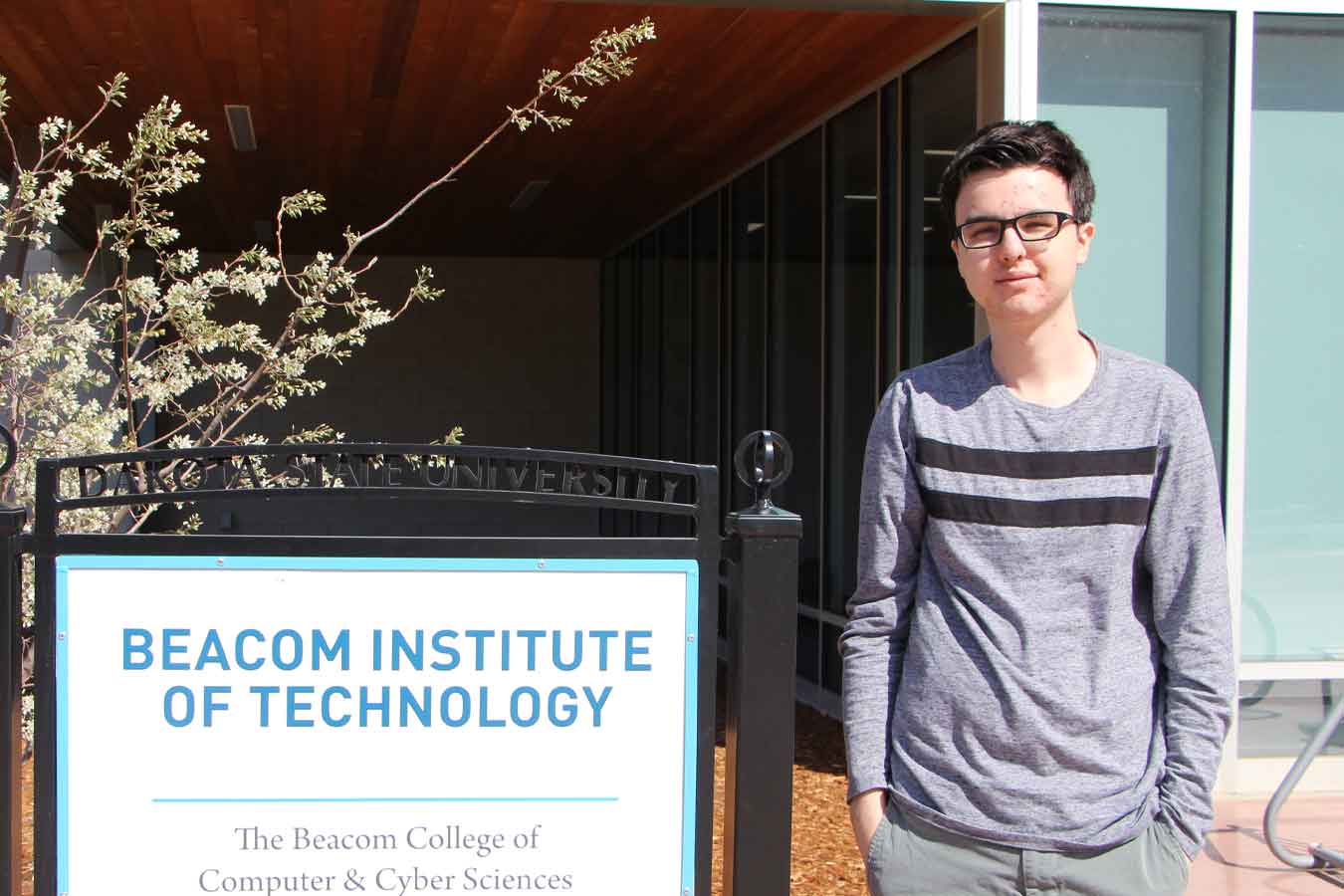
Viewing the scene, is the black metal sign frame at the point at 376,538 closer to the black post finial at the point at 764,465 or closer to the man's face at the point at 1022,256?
the black post finial at the point at 764,465

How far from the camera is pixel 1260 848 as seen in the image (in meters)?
4.84

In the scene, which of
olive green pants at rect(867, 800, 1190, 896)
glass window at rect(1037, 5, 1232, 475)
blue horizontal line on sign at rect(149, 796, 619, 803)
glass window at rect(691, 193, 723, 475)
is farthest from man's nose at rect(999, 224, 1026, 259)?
glass window at rect(691, 193, 723, 475)

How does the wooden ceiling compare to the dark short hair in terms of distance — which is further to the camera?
the wooden ceiling

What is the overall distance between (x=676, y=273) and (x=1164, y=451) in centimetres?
992

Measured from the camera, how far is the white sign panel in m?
2.19

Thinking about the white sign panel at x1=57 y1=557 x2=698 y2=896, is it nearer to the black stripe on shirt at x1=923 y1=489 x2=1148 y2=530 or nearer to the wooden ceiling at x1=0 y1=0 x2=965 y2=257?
the black stripe on shirt at x1=923 y1=489 x2=1148 y2=530

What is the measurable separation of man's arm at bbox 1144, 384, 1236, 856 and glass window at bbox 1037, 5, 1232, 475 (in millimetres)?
3705

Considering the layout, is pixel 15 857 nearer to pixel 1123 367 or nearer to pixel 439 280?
pixel 1123 367

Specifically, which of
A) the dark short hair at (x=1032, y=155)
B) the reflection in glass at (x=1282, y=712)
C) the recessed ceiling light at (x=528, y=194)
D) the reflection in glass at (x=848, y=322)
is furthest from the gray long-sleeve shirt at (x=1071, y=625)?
the recessed ceiling light at (x=528, y=194)

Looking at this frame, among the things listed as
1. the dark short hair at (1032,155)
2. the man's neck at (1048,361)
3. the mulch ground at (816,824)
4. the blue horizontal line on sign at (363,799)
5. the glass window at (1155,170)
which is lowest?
the mulch ground at (816,824)

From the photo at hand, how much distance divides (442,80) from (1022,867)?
6.13 m

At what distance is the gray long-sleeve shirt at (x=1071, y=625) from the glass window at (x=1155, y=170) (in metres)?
3.71

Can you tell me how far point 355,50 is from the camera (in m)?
6.59

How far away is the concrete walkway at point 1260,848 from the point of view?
4.42 metres
